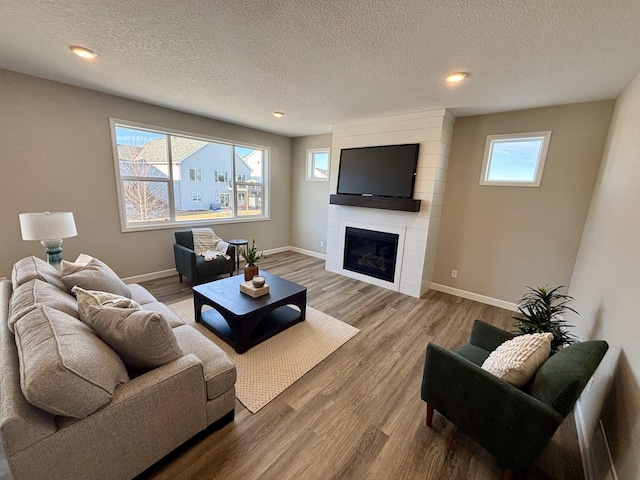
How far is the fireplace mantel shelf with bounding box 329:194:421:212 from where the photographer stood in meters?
3.41

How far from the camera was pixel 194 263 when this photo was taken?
347 centimetres

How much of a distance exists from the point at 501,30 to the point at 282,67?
1.62m

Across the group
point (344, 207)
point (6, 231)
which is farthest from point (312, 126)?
point (6, 231)

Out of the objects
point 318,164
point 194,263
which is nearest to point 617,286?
point 194,263

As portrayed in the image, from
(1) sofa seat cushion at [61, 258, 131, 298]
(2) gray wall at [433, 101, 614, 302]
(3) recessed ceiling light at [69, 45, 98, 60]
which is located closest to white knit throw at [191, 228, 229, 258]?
(1) sofa seat cushion at [61, 258, 131, 298]

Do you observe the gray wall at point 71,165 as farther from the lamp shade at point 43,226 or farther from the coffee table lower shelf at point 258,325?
the coffee table lower shelf at point 258,325

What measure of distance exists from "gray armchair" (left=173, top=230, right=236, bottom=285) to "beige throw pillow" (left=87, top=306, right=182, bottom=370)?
2251 millimetres

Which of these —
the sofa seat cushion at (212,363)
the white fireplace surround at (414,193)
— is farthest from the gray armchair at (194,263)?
the white fireplace surround at (414,193)

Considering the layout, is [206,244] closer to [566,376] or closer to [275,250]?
[275,250]

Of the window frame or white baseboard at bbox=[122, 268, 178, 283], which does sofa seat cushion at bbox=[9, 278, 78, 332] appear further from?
the window frame

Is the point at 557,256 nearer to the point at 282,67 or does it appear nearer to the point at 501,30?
the point at 501,30

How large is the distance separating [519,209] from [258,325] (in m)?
3.42

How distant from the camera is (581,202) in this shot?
2824 millimetres

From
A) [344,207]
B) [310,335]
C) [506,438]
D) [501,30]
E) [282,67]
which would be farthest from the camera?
[344,207]
